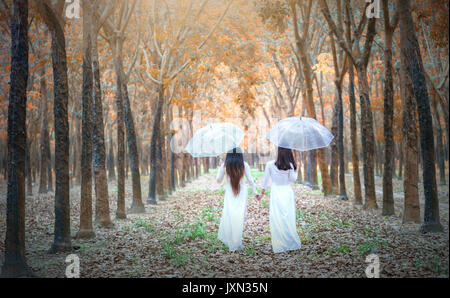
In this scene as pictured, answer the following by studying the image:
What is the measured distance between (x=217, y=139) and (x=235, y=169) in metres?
0.94

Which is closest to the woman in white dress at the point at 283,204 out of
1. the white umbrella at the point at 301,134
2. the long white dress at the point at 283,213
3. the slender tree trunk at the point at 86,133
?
the long white dress at the point at 283,213

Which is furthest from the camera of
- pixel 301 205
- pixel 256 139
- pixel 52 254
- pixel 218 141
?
pixel 256 139

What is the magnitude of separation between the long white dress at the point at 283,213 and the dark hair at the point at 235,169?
0.62m

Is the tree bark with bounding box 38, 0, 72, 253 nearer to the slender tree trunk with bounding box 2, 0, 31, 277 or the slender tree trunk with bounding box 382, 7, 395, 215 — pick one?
the slender tree trunk with bounding box 2, 0, 31, 277

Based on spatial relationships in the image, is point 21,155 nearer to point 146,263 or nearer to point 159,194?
point 146,263

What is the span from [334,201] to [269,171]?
8.73 metres

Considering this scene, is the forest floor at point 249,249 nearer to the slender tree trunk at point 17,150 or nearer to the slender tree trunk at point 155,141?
the slender tree trunk at point 17,150

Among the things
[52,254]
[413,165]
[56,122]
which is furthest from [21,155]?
[413,165]

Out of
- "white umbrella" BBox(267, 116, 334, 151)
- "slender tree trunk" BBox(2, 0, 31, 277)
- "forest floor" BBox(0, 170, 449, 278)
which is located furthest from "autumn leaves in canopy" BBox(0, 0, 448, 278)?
"white umbrella" BBox(267, 116, 334, 151)

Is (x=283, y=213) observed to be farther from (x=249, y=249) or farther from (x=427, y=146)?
(x=427, y=146)

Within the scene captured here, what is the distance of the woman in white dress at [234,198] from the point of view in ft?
26.5

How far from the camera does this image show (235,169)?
26.5 ft

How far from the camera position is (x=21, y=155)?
5855 millimetres
